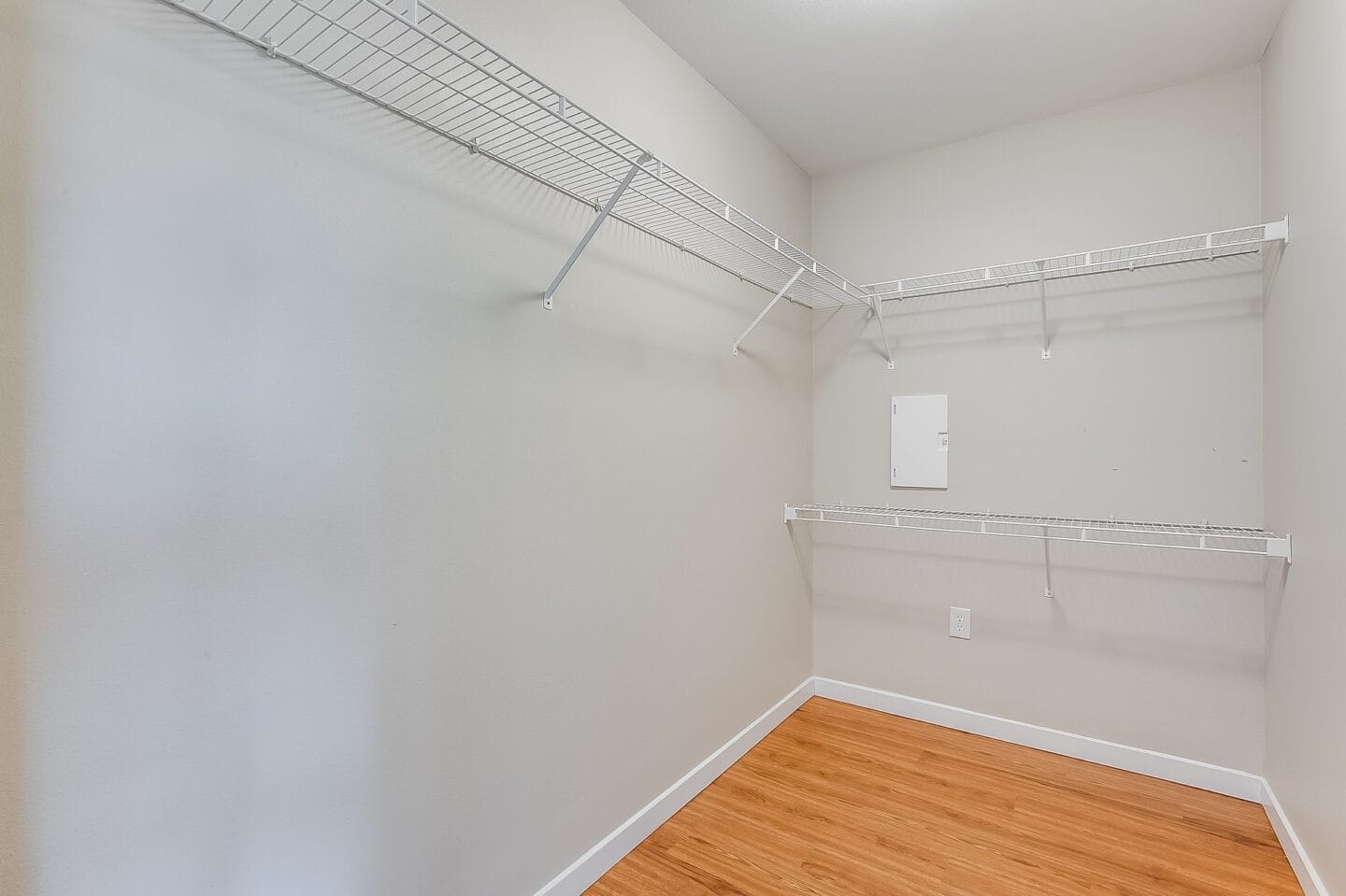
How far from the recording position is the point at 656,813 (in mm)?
1746

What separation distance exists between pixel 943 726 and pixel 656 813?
4.25 feet

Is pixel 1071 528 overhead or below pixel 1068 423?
below

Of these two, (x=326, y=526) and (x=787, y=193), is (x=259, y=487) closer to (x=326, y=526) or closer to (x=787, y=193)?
(x=326, y=526)

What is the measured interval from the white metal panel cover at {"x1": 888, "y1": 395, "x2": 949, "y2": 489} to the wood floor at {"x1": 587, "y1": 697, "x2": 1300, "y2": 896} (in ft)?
3.30

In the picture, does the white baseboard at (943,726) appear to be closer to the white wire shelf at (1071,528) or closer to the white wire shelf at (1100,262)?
the white wire shelf at (1071,528)

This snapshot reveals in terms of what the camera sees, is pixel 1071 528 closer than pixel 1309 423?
No

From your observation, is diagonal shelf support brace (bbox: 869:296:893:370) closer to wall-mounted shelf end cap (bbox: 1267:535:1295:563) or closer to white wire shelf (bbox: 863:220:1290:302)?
white wire shelf (bbox: 863:220:1290:302)

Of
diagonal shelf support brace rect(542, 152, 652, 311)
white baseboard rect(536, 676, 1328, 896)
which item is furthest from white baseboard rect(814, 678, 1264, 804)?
diagonal shelf support brace rect(542, 152, 652, 311)

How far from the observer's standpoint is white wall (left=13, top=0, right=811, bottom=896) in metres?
0.77

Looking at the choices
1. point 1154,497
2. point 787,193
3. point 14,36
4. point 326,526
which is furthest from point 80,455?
point 1154,497

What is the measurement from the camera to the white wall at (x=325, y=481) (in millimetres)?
771

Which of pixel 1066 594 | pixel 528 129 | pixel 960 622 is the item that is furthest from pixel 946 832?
pixel 528 129

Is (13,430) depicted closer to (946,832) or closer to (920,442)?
(946,832)

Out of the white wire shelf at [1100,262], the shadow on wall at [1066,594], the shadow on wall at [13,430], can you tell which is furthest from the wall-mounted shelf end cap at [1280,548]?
the shadow on wall at [13,430]
